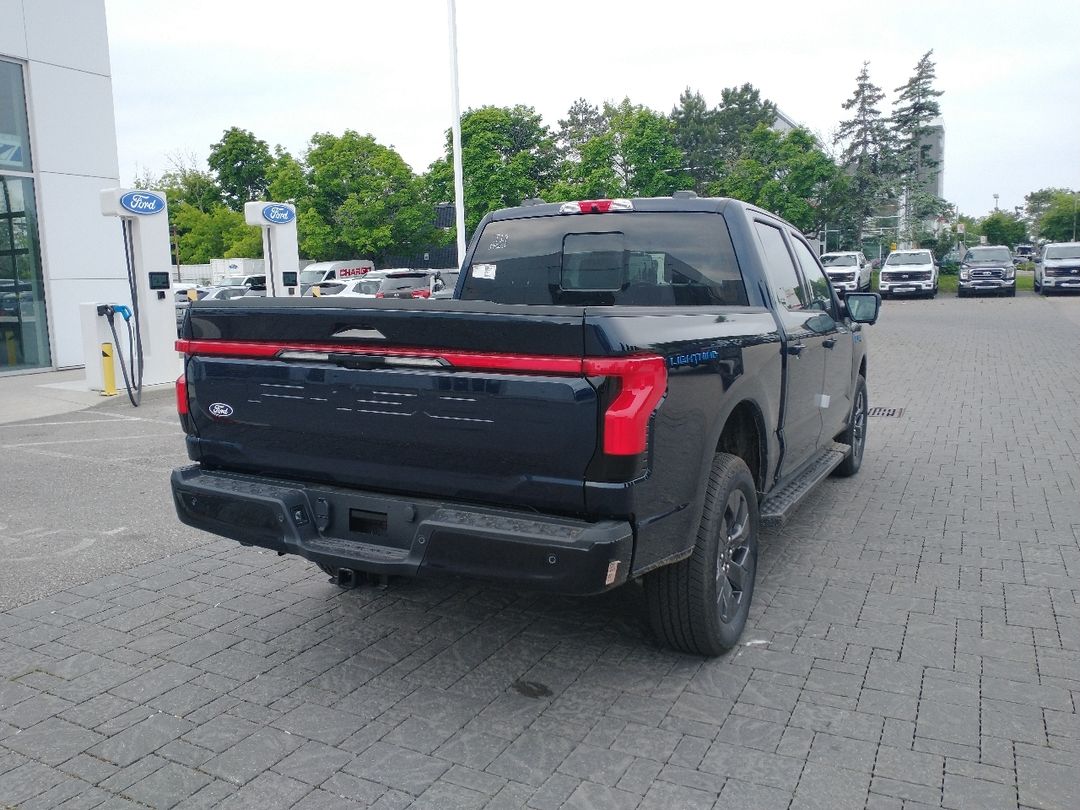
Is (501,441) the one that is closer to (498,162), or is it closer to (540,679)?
(540,679)

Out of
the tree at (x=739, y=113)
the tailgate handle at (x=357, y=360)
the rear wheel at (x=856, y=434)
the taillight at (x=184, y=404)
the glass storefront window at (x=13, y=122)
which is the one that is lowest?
the rear wheel at (x=856, y=434)

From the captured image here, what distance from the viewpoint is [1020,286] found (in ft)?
141

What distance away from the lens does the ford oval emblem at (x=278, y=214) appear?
15742mm

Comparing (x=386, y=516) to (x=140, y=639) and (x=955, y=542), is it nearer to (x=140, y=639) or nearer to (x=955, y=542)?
(x=140, y=639)

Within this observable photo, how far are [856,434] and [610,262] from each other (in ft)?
10.6

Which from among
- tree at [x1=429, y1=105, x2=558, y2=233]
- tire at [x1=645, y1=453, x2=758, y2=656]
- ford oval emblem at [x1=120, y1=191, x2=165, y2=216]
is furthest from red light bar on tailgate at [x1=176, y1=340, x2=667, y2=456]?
tree at [x1=429, y1=105, x2=558, y2=233]

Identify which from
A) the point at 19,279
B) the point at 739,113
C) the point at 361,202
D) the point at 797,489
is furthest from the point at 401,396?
the point at 739,113

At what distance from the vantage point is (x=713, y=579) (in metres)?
3.74

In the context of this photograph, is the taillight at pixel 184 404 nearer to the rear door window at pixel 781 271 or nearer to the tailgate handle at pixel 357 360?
the tailgate handle at pixel 357 360

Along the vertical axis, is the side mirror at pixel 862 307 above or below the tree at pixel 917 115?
below

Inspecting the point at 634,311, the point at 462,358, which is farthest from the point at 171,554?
the point at 634,311

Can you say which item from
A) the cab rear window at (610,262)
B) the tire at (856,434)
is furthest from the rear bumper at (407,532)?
the tire at (856,434)

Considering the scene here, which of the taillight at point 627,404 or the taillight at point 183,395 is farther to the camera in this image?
the taillight at point 183,395

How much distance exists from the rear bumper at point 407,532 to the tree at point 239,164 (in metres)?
70.3
